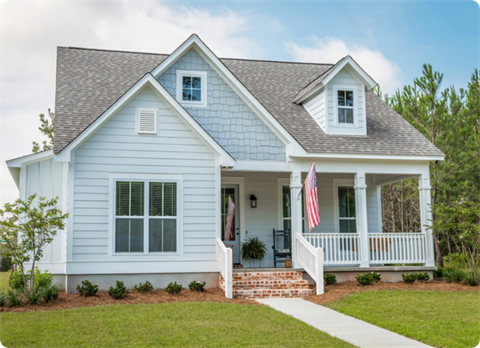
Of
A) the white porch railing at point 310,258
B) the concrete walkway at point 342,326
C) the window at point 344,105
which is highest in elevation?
the window at point 344,105

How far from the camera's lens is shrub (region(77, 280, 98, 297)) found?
1027 centimetres

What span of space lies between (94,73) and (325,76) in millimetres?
7133

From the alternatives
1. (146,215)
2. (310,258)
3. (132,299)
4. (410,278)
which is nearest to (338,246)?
(310,258)

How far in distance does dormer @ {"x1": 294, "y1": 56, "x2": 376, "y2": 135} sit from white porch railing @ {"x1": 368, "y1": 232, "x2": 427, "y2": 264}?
3.21 metres

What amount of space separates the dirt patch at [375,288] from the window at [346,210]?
293cm

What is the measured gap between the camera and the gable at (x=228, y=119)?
1301 cm

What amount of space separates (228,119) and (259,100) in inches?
83.5

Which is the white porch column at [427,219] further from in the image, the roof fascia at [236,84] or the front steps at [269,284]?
the front steps at [269,284]

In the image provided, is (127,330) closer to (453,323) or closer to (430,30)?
(453,323)

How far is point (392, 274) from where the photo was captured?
13.1m

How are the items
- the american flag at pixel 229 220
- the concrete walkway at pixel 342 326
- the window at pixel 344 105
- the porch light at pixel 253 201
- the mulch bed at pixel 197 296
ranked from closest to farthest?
the concrete walkway at pixel 342 326 < the mulch bed at pixel 197 296 < the american flag at pixel 229 220 < the window at pixel 344 105 < the porch light at pixel 253 201

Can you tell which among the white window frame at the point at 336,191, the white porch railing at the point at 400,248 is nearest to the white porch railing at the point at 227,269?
the white porch railing at the point at 400,248

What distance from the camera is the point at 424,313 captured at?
28.7ft

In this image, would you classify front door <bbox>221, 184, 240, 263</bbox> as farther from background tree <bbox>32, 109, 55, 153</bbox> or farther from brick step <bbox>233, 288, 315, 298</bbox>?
background tree <bbox>32, 109, 55, 153</bbox>
